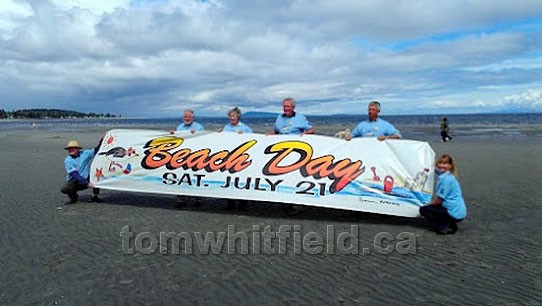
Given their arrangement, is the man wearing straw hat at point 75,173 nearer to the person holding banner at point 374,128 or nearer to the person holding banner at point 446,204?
the person holding banner at point 374,128

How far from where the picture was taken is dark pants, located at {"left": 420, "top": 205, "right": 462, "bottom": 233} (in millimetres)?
7004

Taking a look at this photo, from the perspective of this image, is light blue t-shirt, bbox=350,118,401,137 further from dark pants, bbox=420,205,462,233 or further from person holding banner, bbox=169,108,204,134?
→ person holding banner, bbox=169,108,204,134

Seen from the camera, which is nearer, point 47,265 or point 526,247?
point 47,265

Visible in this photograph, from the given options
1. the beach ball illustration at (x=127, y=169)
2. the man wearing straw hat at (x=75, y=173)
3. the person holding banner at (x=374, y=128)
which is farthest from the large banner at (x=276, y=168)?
the person holding banner at (x=374, y=128)

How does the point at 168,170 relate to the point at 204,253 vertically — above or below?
above

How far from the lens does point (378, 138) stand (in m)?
7.89

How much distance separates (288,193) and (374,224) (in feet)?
5.08

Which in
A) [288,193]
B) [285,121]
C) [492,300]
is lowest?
[492,300]

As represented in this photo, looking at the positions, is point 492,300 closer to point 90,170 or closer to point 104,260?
point 104,260

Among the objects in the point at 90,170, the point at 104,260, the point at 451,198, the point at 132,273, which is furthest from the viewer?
the point at 90,170

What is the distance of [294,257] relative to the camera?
20.1 feet

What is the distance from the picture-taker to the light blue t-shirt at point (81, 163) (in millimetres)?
9555

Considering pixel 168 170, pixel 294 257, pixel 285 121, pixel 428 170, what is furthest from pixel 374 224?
pixel 168 170

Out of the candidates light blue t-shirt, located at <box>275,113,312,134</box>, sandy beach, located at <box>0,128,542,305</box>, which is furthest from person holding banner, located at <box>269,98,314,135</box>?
sandy beach, located at <box>0,128,542,305</box>
